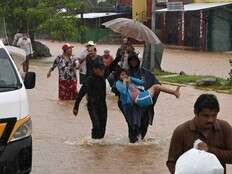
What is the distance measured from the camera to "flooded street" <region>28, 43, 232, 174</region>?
8516 mm

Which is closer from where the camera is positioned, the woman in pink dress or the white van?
the white van

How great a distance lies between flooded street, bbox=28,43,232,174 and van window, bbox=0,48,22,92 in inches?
59.6

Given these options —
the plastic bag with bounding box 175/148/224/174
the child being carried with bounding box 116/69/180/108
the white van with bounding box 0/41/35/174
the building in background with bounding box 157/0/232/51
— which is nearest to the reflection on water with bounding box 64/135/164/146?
the child being carried with bounding box 116/69/180/108

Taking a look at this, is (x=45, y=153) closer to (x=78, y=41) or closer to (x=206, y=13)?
(x=206, y=13)

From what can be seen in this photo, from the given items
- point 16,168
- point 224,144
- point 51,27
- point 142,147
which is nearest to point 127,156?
point 142,147

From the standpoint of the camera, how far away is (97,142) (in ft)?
33.1

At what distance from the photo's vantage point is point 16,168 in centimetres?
654

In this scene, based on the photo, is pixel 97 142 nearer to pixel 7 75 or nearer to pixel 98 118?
pixel 98 118

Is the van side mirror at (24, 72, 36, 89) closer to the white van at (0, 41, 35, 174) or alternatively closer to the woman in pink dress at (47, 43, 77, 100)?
the white van at (0, 41, 35, 174)

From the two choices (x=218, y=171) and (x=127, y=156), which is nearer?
(x=218, y=171)

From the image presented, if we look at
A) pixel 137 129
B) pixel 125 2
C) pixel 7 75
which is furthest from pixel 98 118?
pixel 125 2

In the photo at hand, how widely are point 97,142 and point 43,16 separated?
20891 millimetres

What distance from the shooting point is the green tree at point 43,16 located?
3030cm

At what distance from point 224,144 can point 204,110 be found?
30cm
